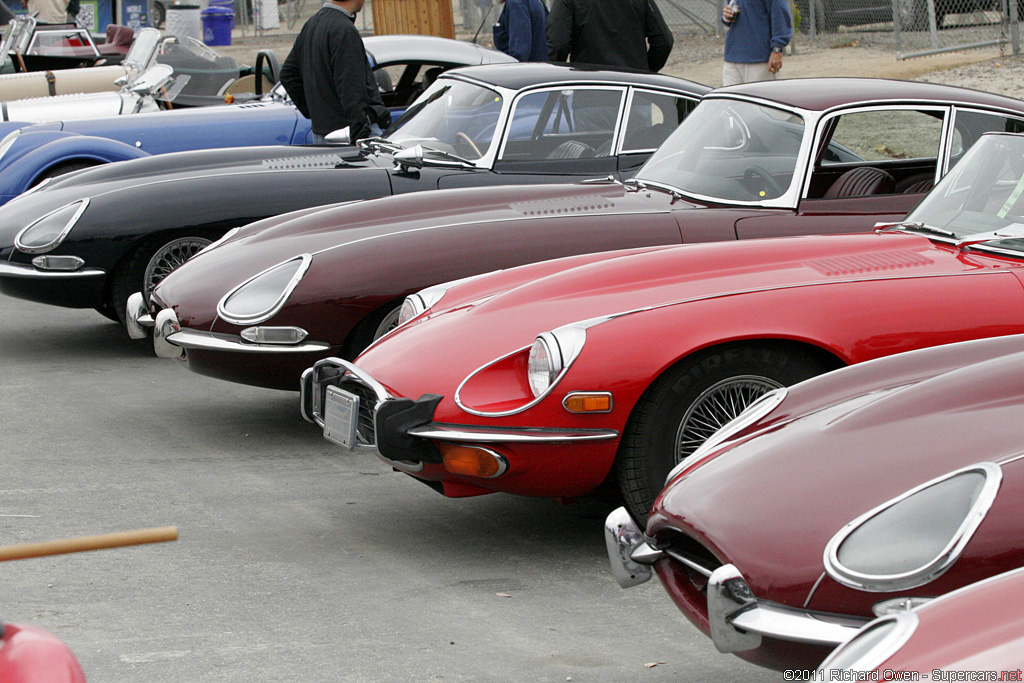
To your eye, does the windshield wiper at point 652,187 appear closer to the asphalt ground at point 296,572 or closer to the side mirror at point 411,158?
the side mirror at point 411,158

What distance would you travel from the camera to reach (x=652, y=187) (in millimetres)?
6086

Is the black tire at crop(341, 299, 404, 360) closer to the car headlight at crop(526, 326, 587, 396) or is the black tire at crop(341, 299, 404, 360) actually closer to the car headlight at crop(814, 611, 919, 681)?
the car headlight at crop(526, 326, 587, 396)

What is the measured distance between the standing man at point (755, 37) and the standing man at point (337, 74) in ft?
10.6

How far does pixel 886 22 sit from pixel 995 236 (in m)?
15.9

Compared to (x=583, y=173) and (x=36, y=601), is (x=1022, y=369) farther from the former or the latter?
(x=583, y=173)

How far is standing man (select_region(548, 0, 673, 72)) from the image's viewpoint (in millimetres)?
9945

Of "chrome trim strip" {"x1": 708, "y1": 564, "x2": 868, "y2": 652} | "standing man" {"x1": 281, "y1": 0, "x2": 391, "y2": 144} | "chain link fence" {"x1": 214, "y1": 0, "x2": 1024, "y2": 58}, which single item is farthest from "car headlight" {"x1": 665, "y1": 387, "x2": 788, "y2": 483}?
"chain link fence" {"x1": 214, "y1": 0, "x2": 1024, "y2": 58}

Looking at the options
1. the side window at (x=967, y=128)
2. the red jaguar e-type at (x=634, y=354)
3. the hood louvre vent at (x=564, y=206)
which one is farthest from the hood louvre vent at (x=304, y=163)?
the side window at (x=967, y=128)

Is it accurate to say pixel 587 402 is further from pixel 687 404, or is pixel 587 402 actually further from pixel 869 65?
pixel 869 65

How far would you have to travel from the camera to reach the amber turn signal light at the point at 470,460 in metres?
3.81

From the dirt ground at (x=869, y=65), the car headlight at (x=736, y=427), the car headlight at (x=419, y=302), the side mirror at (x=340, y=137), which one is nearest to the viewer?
the car headlight at (x=736, y=427)

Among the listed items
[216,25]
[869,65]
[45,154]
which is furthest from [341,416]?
[216,25]

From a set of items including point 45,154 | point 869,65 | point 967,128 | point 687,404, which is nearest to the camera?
point 687,404

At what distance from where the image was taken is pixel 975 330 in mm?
3979
